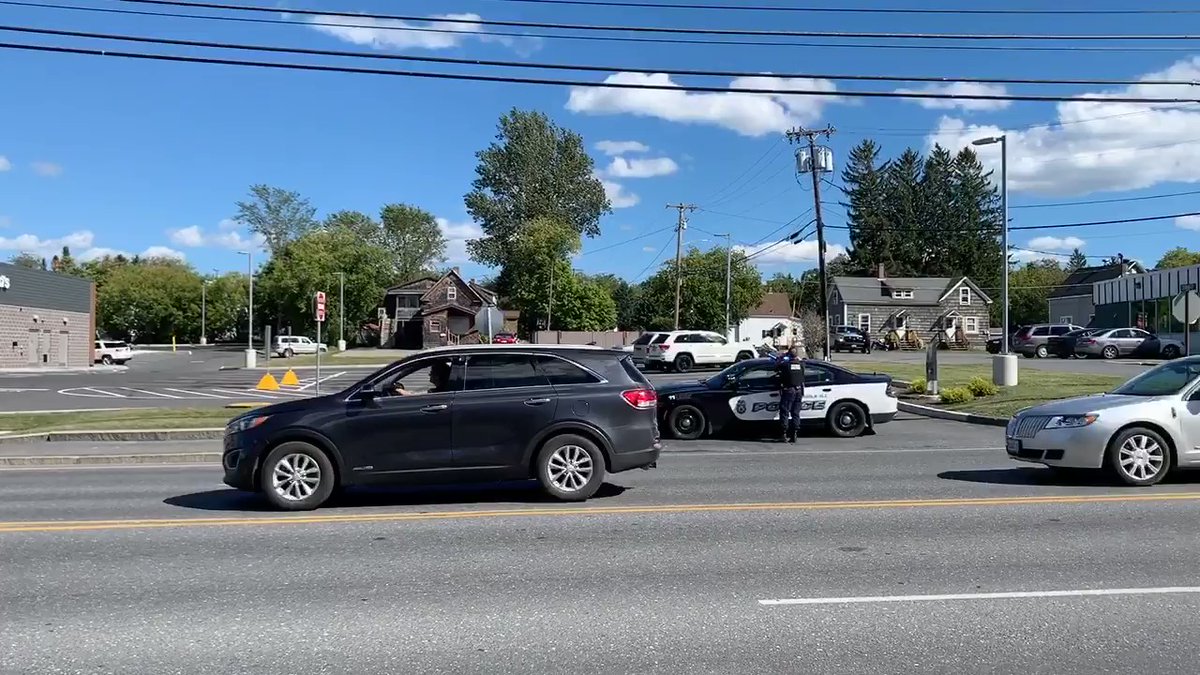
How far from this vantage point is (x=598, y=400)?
389 inches

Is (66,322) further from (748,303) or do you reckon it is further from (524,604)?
(524,604)

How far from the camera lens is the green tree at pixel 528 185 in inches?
3285

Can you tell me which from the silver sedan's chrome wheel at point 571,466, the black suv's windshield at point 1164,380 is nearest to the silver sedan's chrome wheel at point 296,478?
the silver sedan's chrome wheel at point 571,466

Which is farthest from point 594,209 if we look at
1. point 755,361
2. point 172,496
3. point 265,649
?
point 265,649

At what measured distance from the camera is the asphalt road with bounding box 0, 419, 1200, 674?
5.11 metres

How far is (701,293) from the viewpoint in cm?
7488

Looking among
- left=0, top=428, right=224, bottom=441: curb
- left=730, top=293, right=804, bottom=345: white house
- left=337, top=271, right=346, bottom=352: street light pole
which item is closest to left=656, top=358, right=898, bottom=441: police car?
left=0, top=428, right=224, bottom=441: curb

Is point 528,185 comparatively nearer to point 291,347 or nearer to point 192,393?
point 291,347

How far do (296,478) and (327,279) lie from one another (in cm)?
8126

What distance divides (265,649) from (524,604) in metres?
1.58

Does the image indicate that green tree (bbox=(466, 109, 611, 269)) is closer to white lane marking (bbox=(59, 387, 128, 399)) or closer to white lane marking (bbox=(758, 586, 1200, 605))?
white lane marking (bbox=(59, 387, 128, 399))

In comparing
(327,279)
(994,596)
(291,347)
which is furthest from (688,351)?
(327,279)

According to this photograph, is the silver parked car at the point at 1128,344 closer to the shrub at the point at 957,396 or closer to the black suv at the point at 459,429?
the shrub at the point at 957,396

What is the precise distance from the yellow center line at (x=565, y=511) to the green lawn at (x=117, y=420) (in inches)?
365
